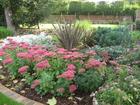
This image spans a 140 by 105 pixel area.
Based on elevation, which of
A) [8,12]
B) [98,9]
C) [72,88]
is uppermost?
[8,12]

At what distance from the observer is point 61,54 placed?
591 cm

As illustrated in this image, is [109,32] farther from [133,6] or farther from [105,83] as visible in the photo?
[133,6]

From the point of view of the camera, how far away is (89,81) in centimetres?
535

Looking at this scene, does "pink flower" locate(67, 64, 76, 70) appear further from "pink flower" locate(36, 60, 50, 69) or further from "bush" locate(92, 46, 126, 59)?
"bush" locate(92, 46, 126, 59)

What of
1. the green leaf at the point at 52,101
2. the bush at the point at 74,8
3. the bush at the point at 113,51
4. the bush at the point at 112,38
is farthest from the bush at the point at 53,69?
the bush at the point at 74,8

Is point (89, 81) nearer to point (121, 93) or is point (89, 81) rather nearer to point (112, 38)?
point (121, 93)

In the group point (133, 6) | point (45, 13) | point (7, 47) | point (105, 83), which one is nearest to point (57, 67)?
point (105, 83)

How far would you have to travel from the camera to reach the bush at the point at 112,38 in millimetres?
8250

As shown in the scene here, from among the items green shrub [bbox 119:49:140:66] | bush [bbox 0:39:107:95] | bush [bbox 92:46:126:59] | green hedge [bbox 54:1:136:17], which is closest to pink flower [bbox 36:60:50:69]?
bush [bbox 0:39:107:95]

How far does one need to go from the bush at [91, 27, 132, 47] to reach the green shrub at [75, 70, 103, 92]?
9.35 feet

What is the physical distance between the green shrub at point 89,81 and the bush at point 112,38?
285cm

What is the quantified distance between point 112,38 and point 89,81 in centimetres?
318

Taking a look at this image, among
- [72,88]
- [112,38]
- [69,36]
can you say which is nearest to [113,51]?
[112,38]

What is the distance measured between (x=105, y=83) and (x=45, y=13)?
10.4 m
